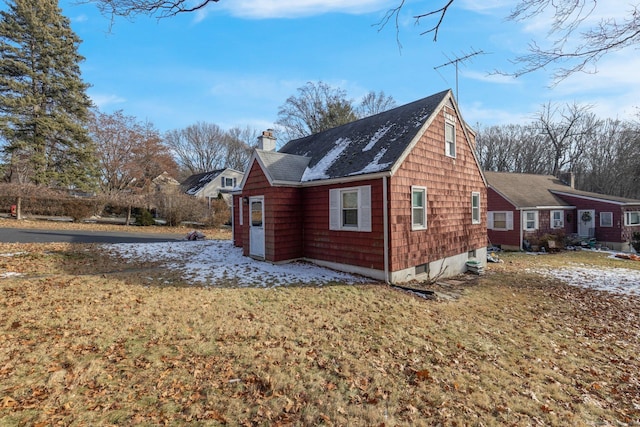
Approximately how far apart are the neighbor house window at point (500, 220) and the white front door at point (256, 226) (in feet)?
59.9

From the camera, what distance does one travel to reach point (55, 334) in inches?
183

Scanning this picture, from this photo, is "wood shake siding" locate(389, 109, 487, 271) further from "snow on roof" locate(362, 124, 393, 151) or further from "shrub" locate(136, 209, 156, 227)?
"shrub" locate(136, 209, 156, 227)

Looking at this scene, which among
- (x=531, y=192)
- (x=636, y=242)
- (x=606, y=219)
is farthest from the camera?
(x=531, y=192)

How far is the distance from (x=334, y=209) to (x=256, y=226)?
3349mm

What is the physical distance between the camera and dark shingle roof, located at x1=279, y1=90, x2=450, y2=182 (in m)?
9.44

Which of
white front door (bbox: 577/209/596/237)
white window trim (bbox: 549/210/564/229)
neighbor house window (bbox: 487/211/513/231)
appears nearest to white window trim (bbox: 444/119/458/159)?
neighbor house window (bbox: 487/211/513/231)

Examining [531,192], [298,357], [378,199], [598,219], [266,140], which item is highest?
[266,140]

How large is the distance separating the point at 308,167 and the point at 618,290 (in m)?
11.7

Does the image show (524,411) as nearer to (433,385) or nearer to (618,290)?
(433,385)

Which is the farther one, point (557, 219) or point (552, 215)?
point (557, 219)

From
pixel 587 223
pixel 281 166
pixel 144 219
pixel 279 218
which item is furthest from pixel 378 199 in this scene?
pixel 587 223

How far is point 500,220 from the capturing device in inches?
843

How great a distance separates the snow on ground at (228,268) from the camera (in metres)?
8.70

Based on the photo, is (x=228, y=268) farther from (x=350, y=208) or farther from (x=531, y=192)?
(x=531, y=192)
